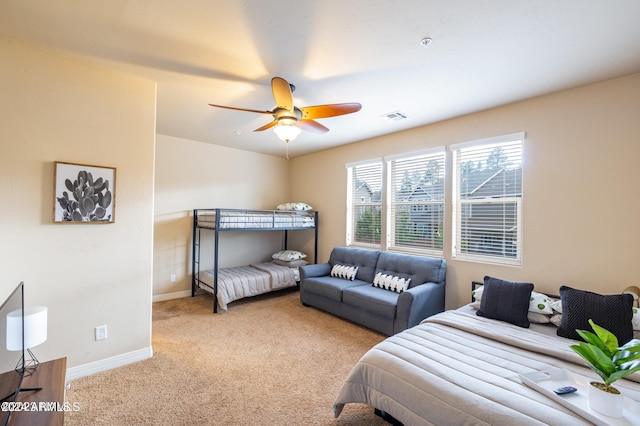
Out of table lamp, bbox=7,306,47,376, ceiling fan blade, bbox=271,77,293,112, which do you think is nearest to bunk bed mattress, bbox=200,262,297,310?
table lamp, bbox=7,306,47,376

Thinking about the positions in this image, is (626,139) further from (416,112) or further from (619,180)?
(416,112)

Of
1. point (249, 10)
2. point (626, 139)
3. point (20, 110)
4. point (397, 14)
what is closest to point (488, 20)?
point (397, 14)

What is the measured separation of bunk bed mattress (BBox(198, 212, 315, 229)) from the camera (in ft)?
Result: 13.9

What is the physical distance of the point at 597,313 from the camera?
2.13m

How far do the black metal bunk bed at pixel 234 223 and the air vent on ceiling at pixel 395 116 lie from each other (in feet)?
7.73

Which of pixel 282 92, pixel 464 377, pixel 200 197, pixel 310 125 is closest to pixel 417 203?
pixel 310 125

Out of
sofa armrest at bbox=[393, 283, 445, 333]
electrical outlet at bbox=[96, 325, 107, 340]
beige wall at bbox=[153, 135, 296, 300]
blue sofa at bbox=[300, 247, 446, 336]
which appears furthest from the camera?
beige wall at bbox=[153, 135, 296, 300]

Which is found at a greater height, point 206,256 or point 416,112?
point 416,112

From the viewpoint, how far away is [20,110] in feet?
6.97

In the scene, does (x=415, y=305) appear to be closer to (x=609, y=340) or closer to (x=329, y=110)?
(x=609, y=340)

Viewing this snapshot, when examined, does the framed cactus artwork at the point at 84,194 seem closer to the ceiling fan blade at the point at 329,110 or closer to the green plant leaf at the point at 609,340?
the ceiling fan blade at the point at 329,110

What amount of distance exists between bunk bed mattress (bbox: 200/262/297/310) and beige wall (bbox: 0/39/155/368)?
1.37 meters

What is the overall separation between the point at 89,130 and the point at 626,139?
4703 millimetres

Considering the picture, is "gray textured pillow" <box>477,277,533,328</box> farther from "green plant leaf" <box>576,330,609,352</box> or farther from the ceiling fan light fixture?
the ceiling fan light fixture
